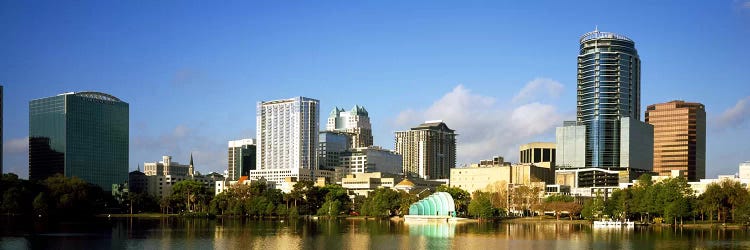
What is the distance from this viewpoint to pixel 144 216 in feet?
566

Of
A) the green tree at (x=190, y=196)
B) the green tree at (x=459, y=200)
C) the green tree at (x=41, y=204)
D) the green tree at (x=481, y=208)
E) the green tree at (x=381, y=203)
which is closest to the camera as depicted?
the green tree at (x=41, y=204)

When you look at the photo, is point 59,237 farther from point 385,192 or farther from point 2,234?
point 385,192

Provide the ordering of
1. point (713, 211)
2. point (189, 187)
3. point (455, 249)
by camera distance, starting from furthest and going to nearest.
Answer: point (189, 187)
point (713, 211)
point (455, 249)

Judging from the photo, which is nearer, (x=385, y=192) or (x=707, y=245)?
(x=707, y=245)

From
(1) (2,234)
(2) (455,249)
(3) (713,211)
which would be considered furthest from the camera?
(3) (713,211)

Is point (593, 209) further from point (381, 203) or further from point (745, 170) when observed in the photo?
point (745, 170)

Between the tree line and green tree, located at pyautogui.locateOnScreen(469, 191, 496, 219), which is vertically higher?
the tree line

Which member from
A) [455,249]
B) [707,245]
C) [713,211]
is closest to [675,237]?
[707,245]

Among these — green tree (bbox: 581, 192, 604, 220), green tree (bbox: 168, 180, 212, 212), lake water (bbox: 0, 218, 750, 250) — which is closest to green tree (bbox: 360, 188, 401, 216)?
green tree (bbox: 168, 180, 212, 212)

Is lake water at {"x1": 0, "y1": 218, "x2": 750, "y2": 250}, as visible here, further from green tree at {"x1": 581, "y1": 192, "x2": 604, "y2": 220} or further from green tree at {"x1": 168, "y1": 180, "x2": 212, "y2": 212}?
green tree at {"x1": 168, "y1": 180, "x2": 212, "y2": 212}

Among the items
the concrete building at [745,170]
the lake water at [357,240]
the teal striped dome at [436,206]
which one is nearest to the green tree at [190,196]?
the teal striped dome at [436,206]

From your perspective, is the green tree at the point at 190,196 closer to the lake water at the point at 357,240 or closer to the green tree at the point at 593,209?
the lake water at the point at 357,240

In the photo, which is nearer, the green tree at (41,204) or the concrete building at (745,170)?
the green tree at (41,204)

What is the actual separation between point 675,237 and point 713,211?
1565 inches
